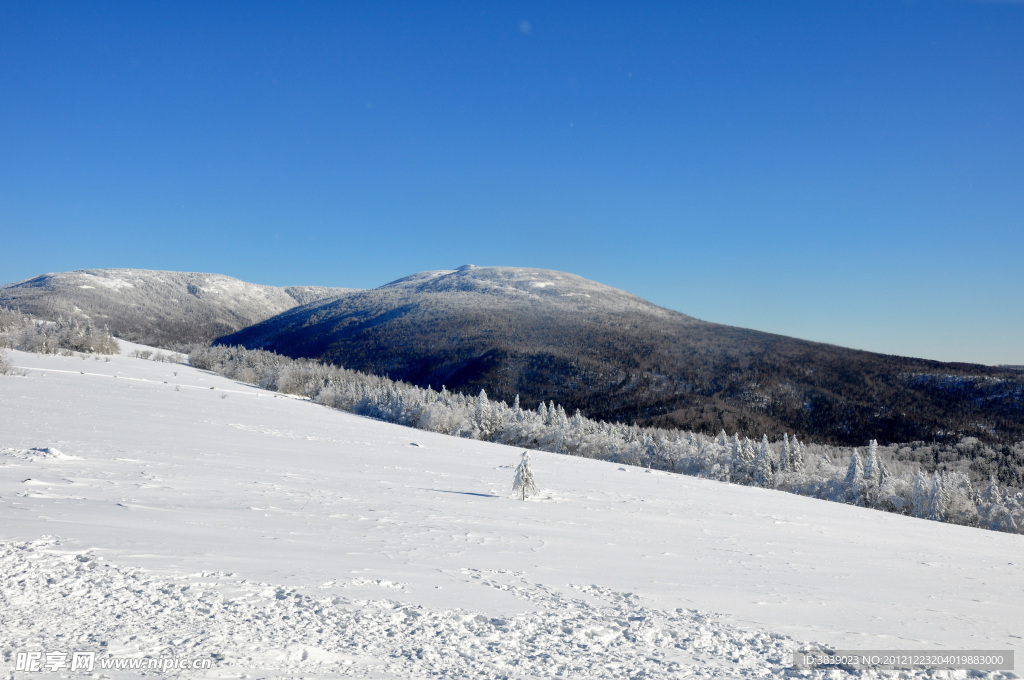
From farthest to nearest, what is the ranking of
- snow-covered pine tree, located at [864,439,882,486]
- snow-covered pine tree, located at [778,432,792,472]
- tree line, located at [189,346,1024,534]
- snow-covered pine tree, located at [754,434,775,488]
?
snow-covered pine tree, located at [778,432,792,472] < snow-covered pine tree, located at [754,434,775,488] < snow-covered pine tree, located at [864,439,882,486] < tree line, located at [189,346,1024,534]

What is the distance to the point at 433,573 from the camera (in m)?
7.97

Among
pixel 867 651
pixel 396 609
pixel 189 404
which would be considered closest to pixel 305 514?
pixel 396 609

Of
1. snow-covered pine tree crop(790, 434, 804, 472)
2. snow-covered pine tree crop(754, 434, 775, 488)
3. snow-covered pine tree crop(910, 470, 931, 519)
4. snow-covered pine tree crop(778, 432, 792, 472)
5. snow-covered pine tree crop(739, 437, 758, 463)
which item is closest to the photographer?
snow-covered pine tree crop(910, 470, 931, 519)

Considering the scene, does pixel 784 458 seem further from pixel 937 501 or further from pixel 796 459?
pixel 937 501

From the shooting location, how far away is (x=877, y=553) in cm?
1265

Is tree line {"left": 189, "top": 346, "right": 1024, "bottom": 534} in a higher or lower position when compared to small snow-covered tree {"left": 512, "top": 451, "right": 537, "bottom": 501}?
lower

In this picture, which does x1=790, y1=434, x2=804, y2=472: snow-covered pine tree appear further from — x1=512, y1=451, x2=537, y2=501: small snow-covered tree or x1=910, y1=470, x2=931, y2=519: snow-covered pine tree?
x1=512, y1=451, x2=537, y2=501: small snow-covered tree

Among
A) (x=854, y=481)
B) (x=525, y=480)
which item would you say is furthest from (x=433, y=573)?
(x=854, y=481)

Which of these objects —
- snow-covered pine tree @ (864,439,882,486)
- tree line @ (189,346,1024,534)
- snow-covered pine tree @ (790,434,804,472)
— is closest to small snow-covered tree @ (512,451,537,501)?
tree line @ (189,346,1024,534)

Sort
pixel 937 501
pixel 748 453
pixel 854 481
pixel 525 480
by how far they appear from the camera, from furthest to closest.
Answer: pixel 748 453
pixel 854 481
pixel 937 501
pixel 525 480

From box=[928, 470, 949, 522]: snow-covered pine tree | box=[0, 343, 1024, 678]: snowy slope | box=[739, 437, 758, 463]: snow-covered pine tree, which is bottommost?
box=[928, 470, 949, 522]: snow-covered pine tree

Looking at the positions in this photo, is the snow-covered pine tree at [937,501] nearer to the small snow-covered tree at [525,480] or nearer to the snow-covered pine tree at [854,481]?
the snow-covered pine tree at [854,481]

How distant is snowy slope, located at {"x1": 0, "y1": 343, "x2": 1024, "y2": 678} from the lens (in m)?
5.63

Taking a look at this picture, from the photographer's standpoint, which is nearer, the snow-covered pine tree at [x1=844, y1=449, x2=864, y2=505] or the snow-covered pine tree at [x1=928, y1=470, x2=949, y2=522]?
the snow-covered pine tree at [x1=928, y1=470, x2=949, y2=522]
